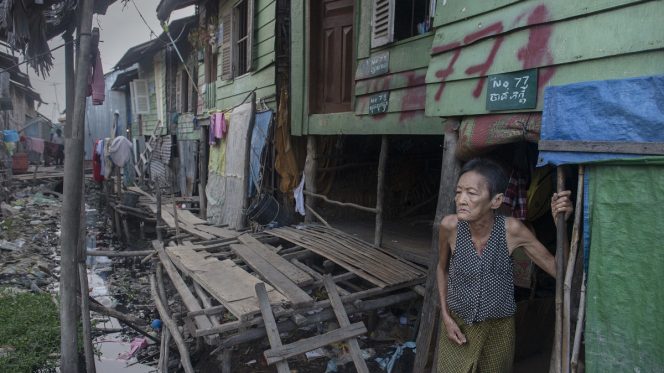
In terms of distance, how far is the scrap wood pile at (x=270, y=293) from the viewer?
396 cm

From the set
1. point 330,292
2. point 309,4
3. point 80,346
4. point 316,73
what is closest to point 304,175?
point 316,73

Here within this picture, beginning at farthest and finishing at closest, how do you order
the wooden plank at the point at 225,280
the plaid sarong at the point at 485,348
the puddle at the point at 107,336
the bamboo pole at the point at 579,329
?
the puddle at the point at 107,336, the wooden plank at the point at 225,280, the plaid sarong at the point at 485,348, the bamboo pole at the point at 579,329

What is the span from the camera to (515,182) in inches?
156

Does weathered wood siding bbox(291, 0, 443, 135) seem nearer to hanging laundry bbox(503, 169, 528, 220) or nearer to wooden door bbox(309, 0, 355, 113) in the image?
wooden door bbox(309, 0, 355, 113)

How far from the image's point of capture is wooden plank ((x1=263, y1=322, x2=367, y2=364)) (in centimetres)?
368

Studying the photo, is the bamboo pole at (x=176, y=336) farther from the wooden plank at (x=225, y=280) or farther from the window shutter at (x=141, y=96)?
the window shutter at (x=141, y=96)

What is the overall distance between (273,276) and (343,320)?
114cm

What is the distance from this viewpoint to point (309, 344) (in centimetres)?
389

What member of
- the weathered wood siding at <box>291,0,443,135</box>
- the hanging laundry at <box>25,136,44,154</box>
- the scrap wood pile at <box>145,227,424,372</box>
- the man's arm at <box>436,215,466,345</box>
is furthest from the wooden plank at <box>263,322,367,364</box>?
the hanging laundry at <box>25,136,44,154</box>

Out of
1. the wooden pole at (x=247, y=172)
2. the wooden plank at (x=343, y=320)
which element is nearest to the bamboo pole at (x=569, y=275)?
the wooden plank at (x=343, y=320)

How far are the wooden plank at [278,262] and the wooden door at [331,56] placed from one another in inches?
96.5

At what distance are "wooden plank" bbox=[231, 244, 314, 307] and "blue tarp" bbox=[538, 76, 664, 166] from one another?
2639mm

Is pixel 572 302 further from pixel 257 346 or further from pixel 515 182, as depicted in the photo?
pixel 257 346

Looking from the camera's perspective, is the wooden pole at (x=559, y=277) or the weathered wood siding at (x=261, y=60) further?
the weathered wood siding at (x=261, y=60)
